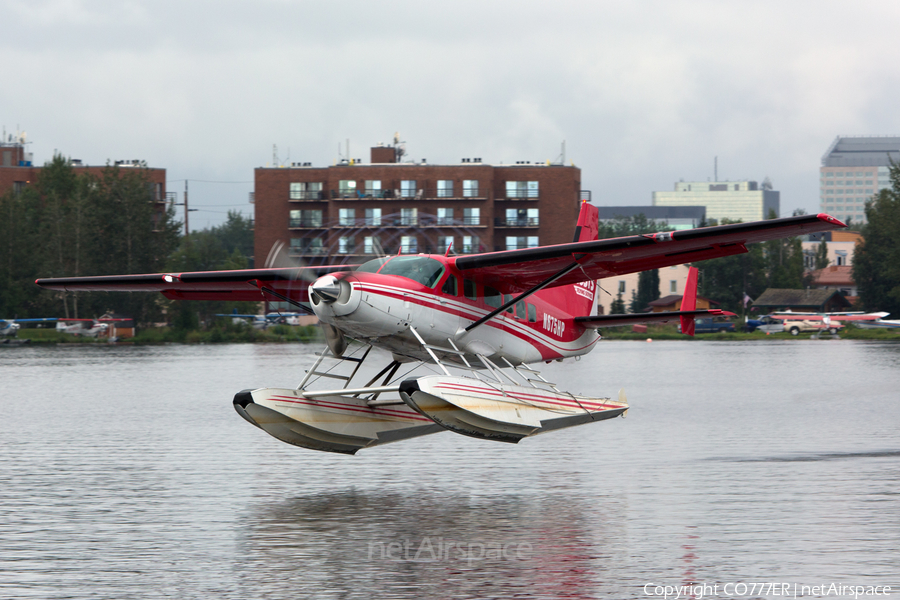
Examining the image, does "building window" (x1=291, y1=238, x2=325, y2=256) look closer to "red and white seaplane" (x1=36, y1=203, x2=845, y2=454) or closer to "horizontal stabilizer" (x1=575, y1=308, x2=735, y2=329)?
"red and white seaplane" (x1=36, y1=203, x2=845, y2=454)

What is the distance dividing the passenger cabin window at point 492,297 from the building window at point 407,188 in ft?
241

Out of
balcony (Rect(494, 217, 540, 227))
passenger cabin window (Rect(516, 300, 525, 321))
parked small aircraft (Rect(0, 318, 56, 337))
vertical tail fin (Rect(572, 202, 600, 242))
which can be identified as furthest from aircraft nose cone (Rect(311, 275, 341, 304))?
balcony (Rect(494, 217, 540, 227))

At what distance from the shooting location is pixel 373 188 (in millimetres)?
89312

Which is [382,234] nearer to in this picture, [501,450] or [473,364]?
[473,364]

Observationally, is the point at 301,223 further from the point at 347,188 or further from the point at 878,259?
the point at 878,259

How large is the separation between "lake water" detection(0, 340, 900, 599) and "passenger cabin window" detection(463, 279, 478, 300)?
2.77 m

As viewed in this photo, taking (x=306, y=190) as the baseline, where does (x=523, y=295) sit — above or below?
below

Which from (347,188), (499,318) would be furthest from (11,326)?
(499,318)

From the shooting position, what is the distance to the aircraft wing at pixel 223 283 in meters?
15.2

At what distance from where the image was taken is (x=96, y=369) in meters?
45.8

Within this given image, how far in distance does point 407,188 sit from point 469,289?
75134mm

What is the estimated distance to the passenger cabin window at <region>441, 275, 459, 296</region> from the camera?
46.9 feet


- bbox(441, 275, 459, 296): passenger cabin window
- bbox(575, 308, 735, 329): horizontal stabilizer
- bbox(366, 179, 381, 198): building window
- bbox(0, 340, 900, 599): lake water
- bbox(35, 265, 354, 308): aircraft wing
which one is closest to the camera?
bbox(0, 340, 900, 599): lake water

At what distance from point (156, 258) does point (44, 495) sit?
233ft
